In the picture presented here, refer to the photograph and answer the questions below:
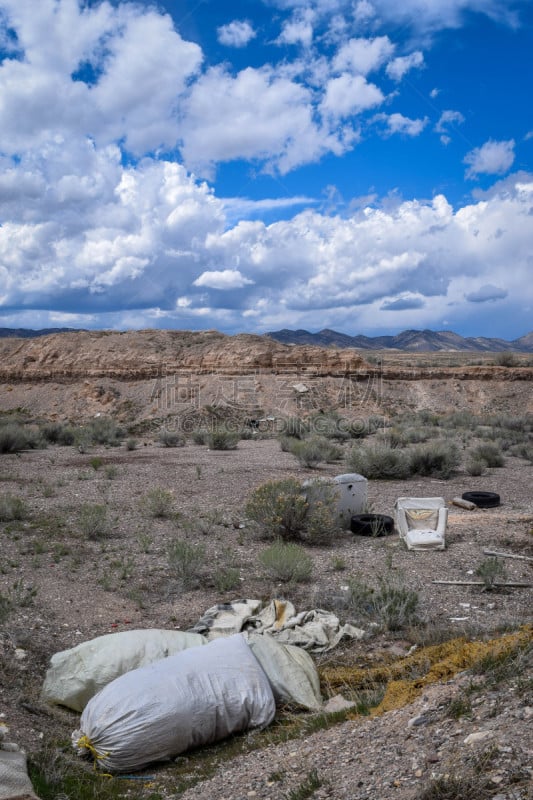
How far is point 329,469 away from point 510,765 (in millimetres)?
13634

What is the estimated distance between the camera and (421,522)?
382 inches

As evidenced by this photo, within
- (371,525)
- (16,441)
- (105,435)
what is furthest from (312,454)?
(105,435)

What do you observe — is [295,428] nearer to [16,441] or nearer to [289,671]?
[16,441]

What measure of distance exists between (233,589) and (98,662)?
264cm

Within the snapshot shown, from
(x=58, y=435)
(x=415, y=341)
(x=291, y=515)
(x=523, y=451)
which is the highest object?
(x=415, y=341)

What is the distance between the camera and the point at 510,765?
2.83 meters

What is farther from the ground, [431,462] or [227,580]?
[431,462]

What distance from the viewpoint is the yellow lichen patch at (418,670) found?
14.1ft

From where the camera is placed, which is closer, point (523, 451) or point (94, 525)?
point (94, 525)

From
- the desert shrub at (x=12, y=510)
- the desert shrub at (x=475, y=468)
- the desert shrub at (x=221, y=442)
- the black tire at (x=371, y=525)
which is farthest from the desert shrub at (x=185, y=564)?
the desert shrub at (x=221, y=442)

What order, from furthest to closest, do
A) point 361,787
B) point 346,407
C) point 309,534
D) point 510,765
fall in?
point 346,407 < point 309,534 < point 361,787 < point 510,765

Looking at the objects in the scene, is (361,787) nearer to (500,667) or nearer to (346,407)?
(500,667)

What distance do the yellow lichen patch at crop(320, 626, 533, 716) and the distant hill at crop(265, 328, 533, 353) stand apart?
12678 cm

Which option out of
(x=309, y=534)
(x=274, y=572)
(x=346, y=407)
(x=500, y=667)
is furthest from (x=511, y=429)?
(x=500, y=667)
